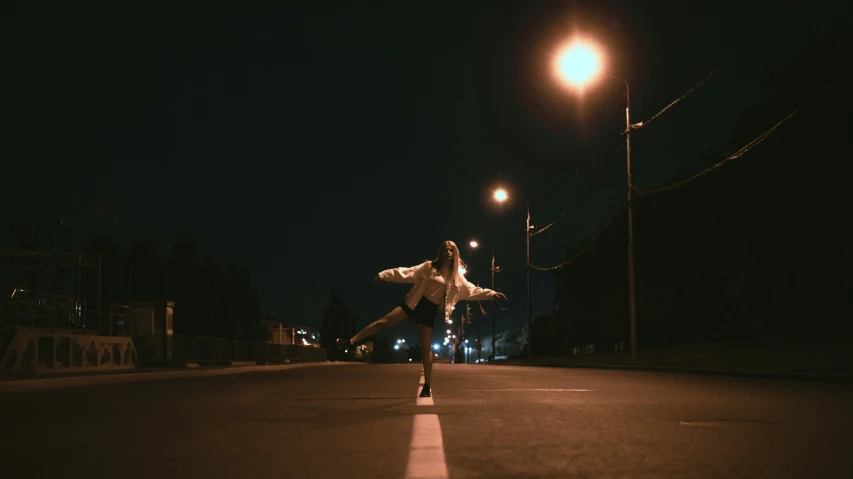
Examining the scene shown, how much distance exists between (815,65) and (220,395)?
2716cm

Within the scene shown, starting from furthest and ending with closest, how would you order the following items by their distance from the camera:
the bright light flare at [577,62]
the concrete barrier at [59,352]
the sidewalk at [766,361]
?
the bright light flare at [577,62] < the concrete barrier at [59,352] < the sidewalk at [766,361]

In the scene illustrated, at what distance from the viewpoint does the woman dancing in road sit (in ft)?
32.6

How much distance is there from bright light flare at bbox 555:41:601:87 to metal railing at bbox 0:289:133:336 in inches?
645

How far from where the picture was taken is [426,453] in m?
5.54

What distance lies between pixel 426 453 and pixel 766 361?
20358mm

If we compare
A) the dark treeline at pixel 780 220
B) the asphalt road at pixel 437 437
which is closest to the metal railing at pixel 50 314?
the asphalt road at pixel 437 437

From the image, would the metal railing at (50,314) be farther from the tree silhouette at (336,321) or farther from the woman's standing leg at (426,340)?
the tree silhouette at (336,321)

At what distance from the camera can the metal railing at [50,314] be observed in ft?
80.7

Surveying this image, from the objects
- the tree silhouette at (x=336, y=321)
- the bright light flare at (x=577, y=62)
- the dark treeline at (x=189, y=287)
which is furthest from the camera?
the tree silhouette at (x=336, y=321)

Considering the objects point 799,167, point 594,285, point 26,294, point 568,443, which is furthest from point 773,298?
point 594,285

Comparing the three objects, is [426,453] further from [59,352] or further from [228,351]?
[228,351]

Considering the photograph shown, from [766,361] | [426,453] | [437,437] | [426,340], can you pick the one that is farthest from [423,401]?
[766,361]

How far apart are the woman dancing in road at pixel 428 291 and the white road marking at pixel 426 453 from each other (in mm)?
2545

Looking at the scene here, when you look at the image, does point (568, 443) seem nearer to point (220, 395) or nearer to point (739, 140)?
point (220, 395)
